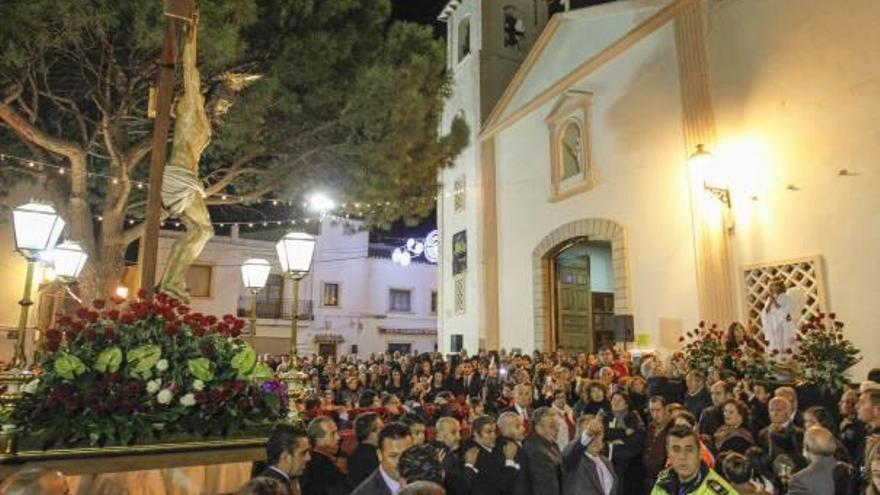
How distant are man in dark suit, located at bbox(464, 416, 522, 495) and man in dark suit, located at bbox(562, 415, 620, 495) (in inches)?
14.5

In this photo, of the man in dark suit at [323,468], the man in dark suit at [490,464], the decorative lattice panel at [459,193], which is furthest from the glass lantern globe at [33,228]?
the decorative lattice panel at [459,193]

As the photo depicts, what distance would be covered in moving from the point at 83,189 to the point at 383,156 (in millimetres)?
3842

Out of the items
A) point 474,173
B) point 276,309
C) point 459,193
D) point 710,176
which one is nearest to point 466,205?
point 459,193

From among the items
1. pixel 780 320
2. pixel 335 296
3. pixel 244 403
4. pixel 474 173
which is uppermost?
pixel 474 173

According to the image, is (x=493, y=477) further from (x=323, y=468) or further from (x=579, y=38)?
(x=579, y=38)

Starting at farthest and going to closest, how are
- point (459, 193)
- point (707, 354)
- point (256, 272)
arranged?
point (459, 193) < point (707, 354) < point (256, 272)

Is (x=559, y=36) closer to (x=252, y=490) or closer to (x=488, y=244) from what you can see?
(x=488, y=244)

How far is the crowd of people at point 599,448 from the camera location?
3.27 metres

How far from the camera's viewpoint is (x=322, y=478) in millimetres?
3771

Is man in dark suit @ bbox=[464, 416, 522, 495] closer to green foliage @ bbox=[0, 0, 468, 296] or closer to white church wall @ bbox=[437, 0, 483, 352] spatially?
green foliage @ bbox=[0, 0, 468, 296]

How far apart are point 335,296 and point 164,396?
25.8 m

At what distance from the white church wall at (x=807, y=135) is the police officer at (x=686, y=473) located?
6.63 metres

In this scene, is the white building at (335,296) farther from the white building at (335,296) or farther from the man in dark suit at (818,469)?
the man in dark suit at (818,469)

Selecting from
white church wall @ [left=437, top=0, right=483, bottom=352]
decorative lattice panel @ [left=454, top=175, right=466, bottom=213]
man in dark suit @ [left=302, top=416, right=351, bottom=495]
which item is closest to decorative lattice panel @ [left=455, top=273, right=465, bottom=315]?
white church wall @ [left=437, top=0, right=483, bottom=352]
